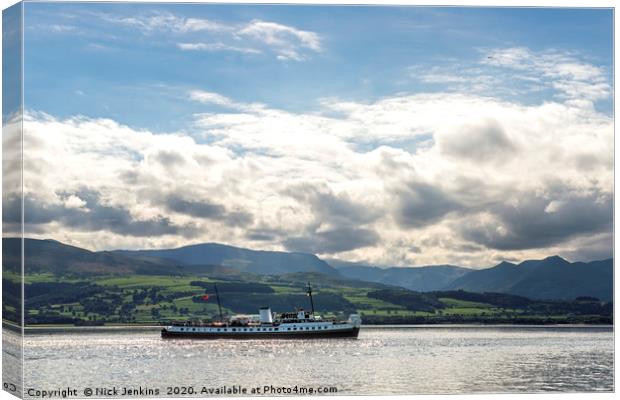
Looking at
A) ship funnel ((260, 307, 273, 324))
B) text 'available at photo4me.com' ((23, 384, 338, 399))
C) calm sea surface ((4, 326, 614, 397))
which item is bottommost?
calm sea surface ((4, 326, 614, 397))

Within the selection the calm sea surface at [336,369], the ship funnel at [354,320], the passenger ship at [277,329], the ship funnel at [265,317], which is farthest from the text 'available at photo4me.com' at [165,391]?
the ship funnel at [354,320]

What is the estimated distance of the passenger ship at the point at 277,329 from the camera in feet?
376

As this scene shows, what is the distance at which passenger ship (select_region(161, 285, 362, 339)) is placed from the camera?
4513 inches

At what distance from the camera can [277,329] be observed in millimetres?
115188

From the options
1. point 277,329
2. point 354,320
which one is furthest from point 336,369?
point 354,320

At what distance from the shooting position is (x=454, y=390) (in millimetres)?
47375

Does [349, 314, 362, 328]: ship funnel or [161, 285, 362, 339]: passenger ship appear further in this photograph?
[349, 314, 362, 328]: ship funnel

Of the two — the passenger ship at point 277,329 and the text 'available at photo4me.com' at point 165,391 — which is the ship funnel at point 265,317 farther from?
the text 'available at photo4me.com' at point 165,391

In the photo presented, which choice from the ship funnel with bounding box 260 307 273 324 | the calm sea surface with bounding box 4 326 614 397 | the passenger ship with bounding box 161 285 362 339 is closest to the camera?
the calm sea surface with bounding box 4 326 614 397

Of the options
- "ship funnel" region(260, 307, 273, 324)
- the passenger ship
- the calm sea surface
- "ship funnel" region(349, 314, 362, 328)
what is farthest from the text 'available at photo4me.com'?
"ship funnel" region(349, 314, 362, 328)

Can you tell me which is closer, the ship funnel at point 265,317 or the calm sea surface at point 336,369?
the calm sea surface at point 336,369

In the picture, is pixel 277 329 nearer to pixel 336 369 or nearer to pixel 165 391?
pixel 336 369

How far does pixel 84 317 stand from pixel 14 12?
156987 mm

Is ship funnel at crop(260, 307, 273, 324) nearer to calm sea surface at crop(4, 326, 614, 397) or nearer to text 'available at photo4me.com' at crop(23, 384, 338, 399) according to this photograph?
calm sea surface at crop(4, 326, 614, 397)
